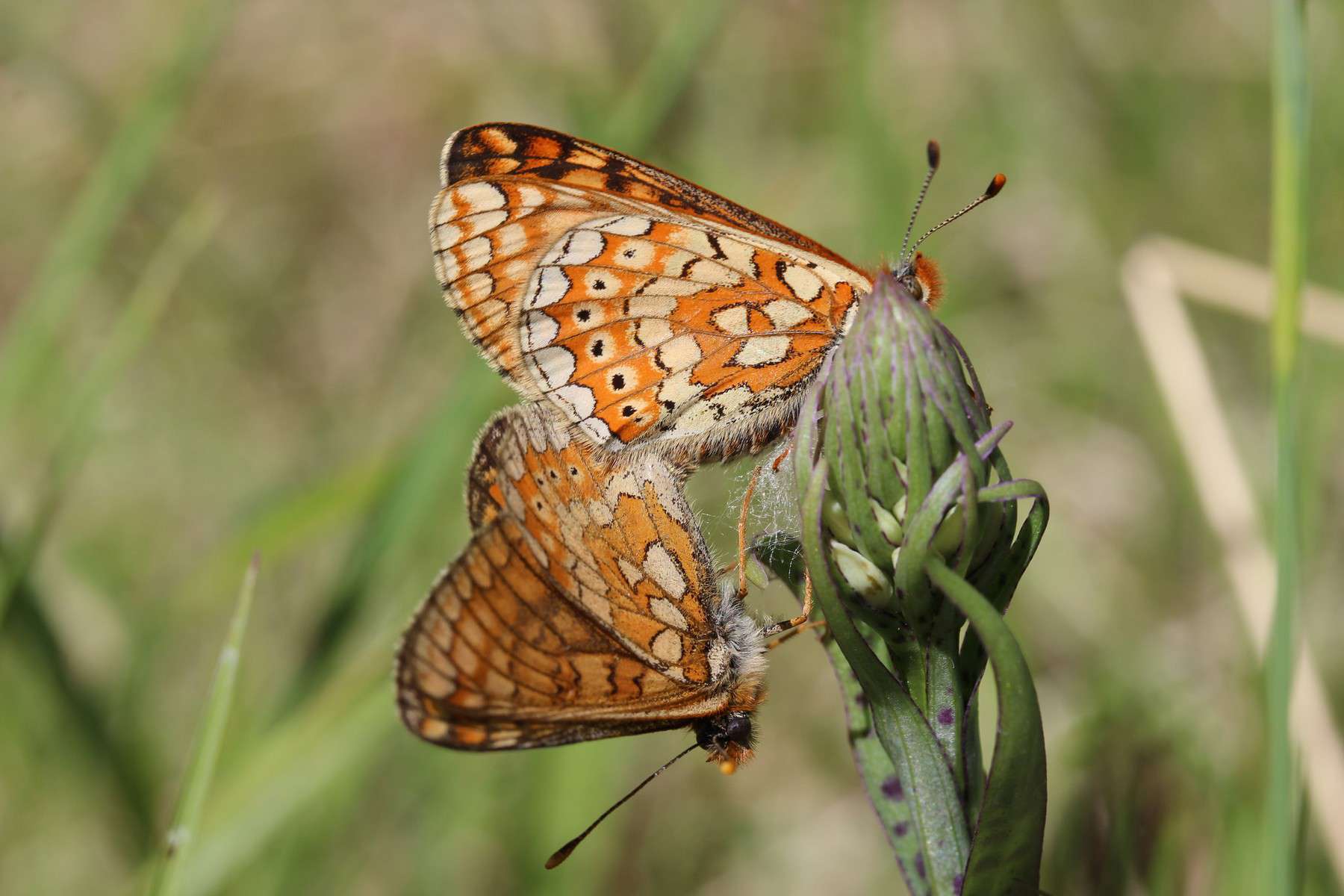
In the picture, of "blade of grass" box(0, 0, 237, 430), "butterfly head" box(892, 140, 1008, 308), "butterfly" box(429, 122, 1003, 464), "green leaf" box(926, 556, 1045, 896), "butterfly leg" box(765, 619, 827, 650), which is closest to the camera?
"green leaf" box(926, 556, 1045, 896)

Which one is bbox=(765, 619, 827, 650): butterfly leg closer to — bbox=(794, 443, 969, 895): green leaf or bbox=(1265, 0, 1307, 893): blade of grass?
bbox=(794, 443, 969, 895): green leaf

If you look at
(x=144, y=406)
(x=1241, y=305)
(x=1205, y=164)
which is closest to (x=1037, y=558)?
(x=1241, y=305)

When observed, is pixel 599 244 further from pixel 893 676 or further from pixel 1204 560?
pixel 1204 560

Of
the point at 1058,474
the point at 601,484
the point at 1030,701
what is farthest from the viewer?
the point at 1058,474

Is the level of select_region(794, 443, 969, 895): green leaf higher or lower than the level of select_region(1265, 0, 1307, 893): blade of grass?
lower

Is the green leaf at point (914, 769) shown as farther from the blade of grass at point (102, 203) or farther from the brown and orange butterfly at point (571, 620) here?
the blade of grass at point (102, 203)

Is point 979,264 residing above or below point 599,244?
above

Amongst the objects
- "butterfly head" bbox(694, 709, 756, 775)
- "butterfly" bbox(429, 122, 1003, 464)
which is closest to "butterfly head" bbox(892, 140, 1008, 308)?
"butterfly" bbox(429, 122, 1003, 464)
